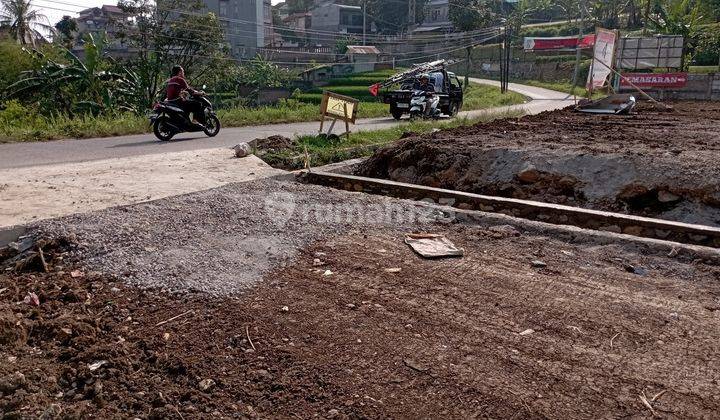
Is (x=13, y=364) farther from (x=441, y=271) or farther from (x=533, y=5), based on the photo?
(x=533, y=5)

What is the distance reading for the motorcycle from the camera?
17.8 metres

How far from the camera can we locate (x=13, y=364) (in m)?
3.05

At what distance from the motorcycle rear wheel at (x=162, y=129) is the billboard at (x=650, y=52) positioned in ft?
76.0

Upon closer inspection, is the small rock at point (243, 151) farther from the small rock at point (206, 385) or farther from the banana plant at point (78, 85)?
the banana plant at point (78, 85)

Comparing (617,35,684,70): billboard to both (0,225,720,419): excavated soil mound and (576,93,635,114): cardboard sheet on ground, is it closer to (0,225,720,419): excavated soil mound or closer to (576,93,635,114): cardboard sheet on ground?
(576,93,635,114): cardboard sheet on ground

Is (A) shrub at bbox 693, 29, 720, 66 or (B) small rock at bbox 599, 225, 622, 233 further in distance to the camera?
(A) shrub at bbox 693, 29, 720, 66

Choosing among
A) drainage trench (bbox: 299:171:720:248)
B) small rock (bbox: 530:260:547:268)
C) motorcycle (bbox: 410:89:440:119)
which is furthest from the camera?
motorcycle (bbox: 410:89:440:119)

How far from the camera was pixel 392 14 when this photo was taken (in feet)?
257

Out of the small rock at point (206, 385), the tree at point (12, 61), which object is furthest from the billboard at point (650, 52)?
the small rock at point (206, 385)

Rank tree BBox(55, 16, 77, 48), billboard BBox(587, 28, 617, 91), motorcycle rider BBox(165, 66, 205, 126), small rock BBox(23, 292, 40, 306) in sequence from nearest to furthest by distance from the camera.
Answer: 1. small rock BBox(23, 292, 40, 306)
2. motorcycle rider BBox(165, 66, 205, 126)
3. billboard BBox(587, 28, 617, 91)
4. tree BBox(55, 16, 77, 48)

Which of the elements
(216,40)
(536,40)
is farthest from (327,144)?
(536,40)

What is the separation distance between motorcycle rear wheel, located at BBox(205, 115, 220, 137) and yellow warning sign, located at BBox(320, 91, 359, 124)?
3.15 meters

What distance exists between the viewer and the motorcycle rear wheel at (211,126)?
13.1m

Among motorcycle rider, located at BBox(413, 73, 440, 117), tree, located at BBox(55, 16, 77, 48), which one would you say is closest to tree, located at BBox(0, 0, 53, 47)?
tree, located at BBox(55, 16, 77, 48)
